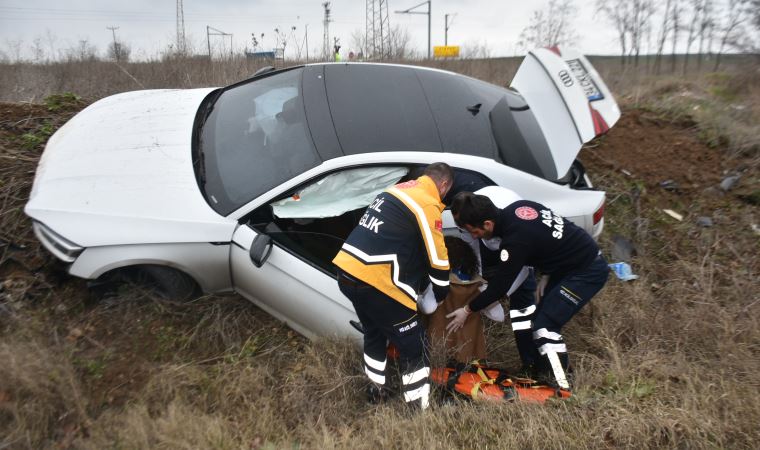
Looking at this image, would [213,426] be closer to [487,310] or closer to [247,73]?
[487,310]

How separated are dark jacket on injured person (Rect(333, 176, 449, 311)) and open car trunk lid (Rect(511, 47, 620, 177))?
1007 mm

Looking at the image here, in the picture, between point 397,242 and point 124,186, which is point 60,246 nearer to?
point 124,186

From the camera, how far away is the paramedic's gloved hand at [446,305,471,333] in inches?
112

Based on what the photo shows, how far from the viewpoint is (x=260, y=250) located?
2678 mm

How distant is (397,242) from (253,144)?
1236 mm

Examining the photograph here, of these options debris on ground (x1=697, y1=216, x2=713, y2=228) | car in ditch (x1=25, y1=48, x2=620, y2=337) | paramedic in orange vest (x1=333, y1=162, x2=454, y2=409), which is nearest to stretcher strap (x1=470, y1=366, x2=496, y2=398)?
paramedic in orange vest (x1=333, y1=162, x2=454, y2=409)

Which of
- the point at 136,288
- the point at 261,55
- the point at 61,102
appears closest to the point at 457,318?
the point at 136,288

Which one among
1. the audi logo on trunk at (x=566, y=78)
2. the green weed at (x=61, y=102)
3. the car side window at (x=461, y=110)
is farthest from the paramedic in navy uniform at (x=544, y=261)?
the green weed at (x=61, y=102)

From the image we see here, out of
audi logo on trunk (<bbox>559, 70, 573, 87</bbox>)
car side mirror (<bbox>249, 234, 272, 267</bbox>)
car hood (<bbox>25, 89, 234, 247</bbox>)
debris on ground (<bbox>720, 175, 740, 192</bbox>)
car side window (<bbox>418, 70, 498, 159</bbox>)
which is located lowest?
car side mirror (<bbox>249, 234, 272, 267</bbox>)

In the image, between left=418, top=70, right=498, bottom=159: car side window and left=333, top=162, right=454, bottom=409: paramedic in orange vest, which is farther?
left=418, top=70, right=498, bottom=159: car side window

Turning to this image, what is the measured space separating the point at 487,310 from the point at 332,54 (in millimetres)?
8081

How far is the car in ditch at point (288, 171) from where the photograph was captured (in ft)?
9.11

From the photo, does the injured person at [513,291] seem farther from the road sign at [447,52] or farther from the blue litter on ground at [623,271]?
the road sign at [447,52]

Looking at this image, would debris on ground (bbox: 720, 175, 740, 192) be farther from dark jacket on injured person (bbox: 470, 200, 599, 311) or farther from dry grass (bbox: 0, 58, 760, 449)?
dark jacket on injured person (bbox: 470, 200, 599, 311)
